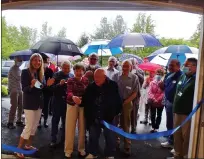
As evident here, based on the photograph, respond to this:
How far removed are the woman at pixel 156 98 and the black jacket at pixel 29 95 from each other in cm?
267

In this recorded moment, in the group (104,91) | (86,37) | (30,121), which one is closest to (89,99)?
(104,91)

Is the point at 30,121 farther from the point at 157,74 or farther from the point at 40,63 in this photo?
the point at 157,74

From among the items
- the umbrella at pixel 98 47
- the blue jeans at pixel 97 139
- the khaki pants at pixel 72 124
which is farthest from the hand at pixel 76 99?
the umbrella at pixel 98 47

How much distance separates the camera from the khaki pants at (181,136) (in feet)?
11.9

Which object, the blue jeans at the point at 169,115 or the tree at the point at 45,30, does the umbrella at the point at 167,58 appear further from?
the tree at the point at 45,30

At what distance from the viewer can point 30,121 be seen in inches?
149

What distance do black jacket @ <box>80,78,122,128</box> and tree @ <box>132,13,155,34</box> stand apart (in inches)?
552

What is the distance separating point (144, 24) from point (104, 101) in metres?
14.6

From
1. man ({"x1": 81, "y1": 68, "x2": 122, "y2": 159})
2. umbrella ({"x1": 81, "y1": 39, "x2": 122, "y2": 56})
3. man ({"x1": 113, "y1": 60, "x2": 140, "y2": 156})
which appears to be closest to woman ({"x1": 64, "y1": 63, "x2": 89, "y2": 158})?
man ({"x1": 81, "y1": 68, "x2": 122, "y2": 159})

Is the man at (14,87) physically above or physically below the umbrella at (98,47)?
below

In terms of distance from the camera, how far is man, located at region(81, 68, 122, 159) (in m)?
3.73

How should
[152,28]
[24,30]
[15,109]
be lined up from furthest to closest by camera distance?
[24,30] → [152,28] → [15,109]

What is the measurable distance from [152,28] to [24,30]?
10510 millimetres

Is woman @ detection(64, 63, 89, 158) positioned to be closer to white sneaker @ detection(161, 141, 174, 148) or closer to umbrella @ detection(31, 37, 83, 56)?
white sneaker @ detection(161, 141, 174, 148)
